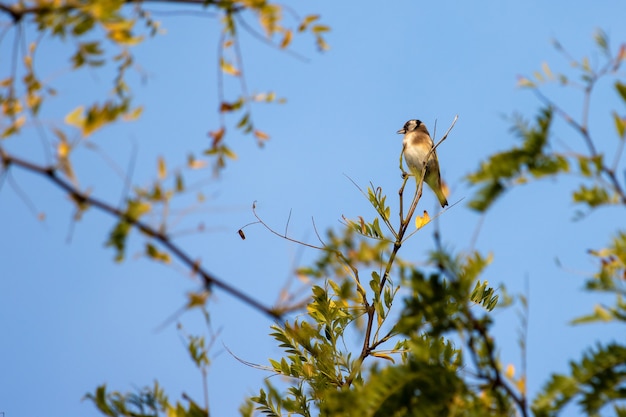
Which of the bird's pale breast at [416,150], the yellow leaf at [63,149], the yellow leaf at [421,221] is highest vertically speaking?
the bird's pale breast at [416,150]

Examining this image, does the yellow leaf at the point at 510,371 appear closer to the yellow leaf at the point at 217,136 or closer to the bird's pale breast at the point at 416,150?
the yellow leaf at the point at 217,136

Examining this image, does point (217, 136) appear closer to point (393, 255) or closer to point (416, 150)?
point (393, 255)

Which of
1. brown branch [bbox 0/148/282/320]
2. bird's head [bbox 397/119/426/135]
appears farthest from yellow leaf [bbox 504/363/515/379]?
bird's head [bbox 397/119/426/135]

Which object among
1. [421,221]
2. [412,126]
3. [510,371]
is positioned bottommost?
[510,371]

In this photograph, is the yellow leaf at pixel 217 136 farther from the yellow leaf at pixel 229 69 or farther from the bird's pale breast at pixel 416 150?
the bird's pale breast at pixel 416 150

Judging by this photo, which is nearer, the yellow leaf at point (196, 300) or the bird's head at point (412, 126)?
the yellow leaf at point (196, 300)

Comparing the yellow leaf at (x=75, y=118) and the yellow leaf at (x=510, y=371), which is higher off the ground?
the yellow leaf at (x=75, y=118)

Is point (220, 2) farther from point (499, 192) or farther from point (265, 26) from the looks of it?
point (499, 192)

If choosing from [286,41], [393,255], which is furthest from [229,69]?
[393,255]

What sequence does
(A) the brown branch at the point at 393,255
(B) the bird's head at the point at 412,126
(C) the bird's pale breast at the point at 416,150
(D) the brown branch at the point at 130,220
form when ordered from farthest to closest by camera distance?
(B) the bird's head at the point at 412,126 → (C) the bird's pale breast at the point at 416,150 → (A) the brown branch at the point at 393,255 → (D) the brown branch at the point at 130,220

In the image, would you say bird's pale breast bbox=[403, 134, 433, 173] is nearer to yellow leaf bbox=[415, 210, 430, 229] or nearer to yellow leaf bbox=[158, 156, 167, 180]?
yellow leaf bbox=[415, 210, 430, 229]

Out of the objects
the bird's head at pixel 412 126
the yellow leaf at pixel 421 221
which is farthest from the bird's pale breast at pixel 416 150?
the yellow leaf at pixel 421 221

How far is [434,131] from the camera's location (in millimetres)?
4250

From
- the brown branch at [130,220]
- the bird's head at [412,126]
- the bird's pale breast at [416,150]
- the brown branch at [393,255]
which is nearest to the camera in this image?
the brown branch at [130,220]
